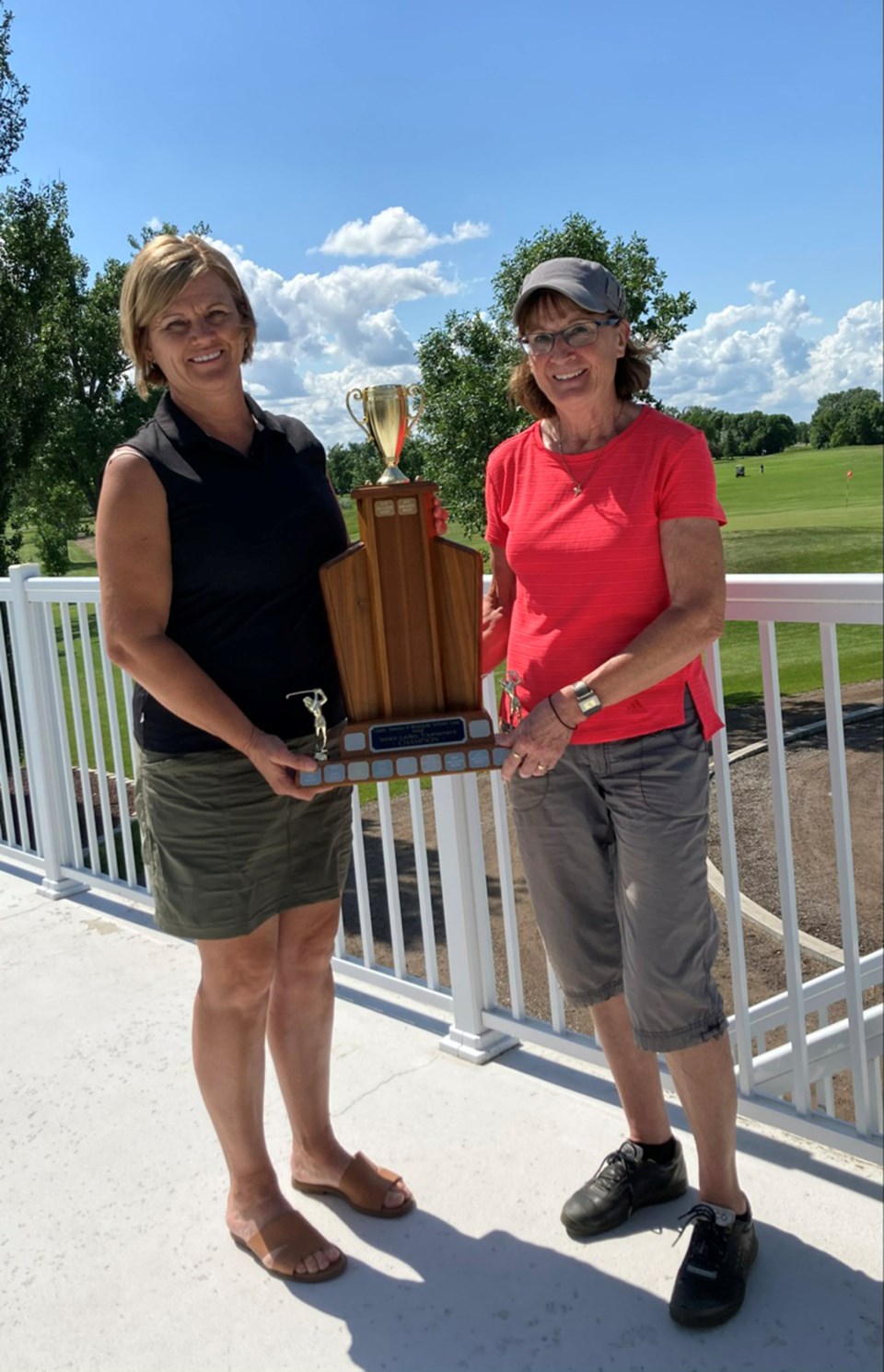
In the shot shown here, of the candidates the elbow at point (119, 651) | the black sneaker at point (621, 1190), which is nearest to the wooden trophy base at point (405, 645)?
the elbow at point (119, 651)

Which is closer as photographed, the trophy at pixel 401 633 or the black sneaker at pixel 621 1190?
the trophy at pixel 401 633

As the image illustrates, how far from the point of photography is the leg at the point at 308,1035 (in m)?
2.09

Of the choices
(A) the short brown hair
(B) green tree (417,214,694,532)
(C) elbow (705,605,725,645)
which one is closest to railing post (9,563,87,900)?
(A) the short brown hair

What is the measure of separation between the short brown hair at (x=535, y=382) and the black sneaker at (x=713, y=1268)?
1361 millimetres

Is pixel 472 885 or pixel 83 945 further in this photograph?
pixel 83 945

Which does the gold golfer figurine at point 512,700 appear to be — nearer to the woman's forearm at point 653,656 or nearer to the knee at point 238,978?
the woman's forearm at point 653,656

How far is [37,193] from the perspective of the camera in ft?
40.1

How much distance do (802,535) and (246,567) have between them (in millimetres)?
34814

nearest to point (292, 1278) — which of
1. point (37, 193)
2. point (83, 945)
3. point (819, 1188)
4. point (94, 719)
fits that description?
point (819, 1188)

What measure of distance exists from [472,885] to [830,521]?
36.2 meters

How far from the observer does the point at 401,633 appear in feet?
6.24

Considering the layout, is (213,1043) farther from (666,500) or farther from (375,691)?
(666,500)

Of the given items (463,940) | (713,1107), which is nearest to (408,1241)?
(713,1107)

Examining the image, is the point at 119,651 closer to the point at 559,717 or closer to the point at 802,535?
the point at 559,717
